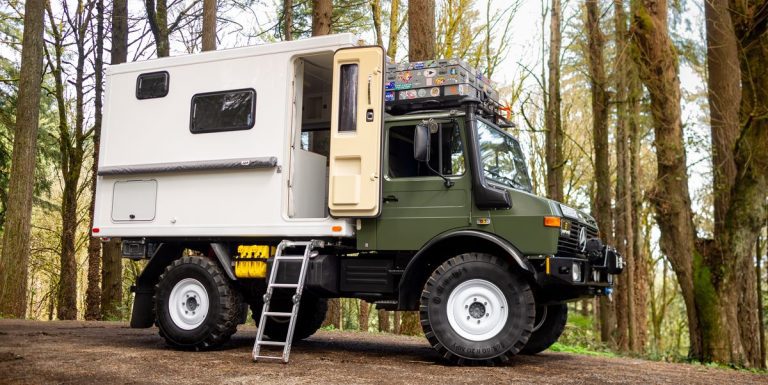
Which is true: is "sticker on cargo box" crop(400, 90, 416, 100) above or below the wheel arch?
above

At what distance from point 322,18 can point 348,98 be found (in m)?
5.46

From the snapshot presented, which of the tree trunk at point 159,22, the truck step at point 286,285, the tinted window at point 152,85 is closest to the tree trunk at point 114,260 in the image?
the tree trunk at point 159,22

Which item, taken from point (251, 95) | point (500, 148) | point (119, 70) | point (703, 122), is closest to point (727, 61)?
point (703, 122)

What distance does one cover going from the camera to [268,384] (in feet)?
18.3

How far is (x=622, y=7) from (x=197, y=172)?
39.5 ft

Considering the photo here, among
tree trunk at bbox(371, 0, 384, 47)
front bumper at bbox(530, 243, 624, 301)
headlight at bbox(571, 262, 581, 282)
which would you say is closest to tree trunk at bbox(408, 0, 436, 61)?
front bumper at bbox(530, 243, 624, 301)

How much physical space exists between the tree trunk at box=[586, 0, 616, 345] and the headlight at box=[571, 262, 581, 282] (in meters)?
10.0

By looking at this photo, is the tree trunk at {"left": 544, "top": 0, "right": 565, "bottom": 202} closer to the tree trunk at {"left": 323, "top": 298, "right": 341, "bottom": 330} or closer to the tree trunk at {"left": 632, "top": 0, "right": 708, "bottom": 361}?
the tree trunk at {"left": 632, "top": 0, "right": 708, "bottom": 361}

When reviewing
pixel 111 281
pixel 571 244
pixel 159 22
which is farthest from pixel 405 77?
pixel 159 22

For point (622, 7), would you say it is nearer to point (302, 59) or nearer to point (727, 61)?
point (727, 61)

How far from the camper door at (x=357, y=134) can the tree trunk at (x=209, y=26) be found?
23.3 ft

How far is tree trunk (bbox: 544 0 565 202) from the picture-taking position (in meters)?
16.9

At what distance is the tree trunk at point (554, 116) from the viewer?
55.6 feet

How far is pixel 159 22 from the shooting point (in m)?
17.7
